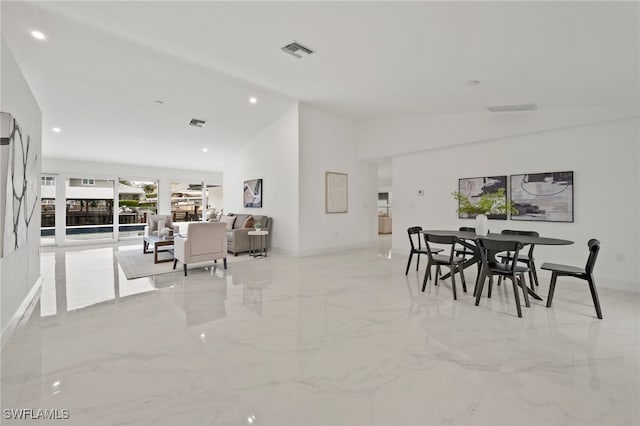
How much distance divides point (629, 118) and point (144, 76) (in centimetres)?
728

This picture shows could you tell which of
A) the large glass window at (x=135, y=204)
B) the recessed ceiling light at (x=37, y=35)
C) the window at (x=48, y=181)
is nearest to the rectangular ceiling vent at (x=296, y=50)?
the recessed ceiling light at (x=37, y=35)

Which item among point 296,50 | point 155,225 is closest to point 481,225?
point 296,50

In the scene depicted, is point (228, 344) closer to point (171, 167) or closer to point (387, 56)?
point (387, 56)

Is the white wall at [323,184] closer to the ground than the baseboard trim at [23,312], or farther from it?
farther from it

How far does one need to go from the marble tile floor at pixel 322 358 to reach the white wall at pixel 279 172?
112 inches

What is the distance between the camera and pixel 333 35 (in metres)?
3.28

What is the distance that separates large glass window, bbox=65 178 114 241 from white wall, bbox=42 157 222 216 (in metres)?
0.26

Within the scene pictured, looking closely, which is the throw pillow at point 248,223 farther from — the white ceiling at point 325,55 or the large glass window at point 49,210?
the large glass window at point 49,210

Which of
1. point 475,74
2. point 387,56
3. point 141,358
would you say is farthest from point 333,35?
point 141,358

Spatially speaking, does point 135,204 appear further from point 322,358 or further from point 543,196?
point 543,196

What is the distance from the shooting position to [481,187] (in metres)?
5.43

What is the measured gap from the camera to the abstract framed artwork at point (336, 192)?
273 inches

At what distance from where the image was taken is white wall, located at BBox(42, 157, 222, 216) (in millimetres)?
8555

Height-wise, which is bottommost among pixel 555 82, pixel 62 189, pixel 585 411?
pixel 585 411
